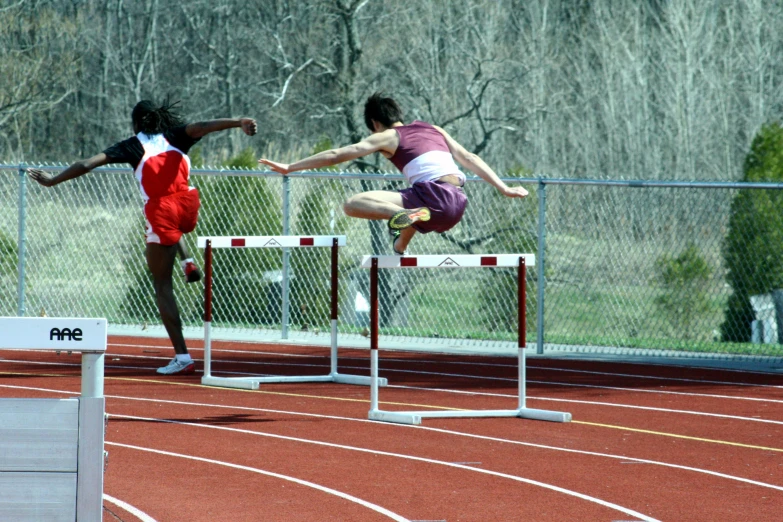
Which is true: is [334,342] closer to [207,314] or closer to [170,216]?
[207,314]

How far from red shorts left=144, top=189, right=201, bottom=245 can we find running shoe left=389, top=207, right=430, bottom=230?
9.74ft

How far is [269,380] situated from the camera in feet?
33.3

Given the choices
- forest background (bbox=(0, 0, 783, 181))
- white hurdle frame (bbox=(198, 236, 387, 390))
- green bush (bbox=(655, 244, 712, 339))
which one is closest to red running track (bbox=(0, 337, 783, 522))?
white hurdle frame (bbox=(198, 236, 387, 390))

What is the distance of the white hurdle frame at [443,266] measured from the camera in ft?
26.0

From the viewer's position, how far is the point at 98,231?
2166 cm

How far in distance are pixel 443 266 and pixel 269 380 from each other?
8.66ft

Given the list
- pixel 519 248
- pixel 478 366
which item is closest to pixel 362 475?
pixel 478 366

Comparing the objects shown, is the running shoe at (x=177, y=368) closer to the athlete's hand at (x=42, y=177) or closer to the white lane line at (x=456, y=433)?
the white lane line at (x=456, y=433)

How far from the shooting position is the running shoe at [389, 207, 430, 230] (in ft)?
25.9

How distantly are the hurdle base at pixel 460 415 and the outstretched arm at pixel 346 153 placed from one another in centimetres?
173

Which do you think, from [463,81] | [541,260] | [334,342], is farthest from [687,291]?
[463,81]

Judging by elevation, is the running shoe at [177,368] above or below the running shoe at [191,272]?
below

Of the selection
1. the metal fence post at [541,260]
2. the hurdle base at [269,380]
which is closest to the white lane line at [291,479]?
the hurdle base at [269,380]

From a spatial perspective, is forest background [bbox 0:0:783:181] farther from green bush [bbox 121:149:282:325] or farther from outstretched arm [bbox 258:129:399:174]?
A: outstretched arm [bbox 258:129:399:174]
